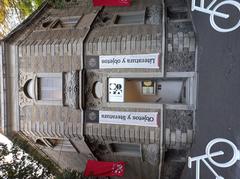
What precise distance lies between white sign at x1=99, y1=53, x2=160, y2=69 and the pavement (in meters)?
1.56

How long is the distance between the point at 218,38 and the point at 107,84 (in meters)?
4.08

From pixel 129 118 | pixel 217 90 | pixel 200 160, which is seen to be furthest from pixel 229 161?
pixel 129 118

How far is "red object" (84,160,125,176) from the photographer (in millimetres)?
11445

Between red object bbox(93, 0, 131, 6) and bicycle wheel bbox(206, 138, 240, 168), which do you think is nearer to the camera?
Result: bicycle wheel bbox(206, 138, 240, 168)

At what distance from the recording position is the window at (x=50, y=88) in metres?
11.1

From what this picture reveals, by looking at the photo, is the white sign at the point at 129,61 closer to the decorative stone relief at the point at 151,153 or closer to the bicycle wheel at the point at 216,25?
the bicycle wheel at the point at 216,25

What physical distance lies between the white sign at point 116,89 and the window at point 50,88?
1998 millimetres

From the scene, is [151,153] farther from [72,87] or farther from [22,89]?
[22,89]

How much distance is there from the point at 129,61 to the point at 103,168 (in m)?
4.41

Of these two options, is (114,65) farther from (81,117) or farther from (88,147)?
(88,147)

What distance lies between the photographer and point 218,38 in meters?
8.67

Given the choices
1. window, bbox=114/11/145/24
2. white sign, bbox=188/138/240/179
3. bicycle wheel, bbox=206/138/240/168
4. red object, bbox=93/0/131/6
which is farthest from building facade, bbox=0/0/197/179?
bicycle wheel, bbox=206/138/240/168

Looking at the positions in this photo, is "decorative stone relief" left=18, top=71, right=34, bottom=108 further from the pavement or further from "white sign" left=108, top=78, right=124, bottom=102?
the pavement

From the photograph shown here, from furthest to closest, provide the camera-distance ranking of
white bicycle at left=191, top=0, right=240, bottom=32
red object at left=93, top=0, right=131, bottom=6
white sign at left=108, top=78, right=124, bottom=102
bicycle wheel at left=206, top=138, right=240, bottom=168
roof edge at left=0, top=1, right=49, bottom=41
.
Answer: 1. roof edge at left=0, top=1, right=49, bottom=41
2. red object at left=93, top=0, right=131, bottom=6
3. white sign at left=108, top=78, right=124, bottom=102
4. white bicycle at left=191, top=0, right=240, bottom=32
5. bicycle wheel at left=206, top=138, right=240, bottom=168
